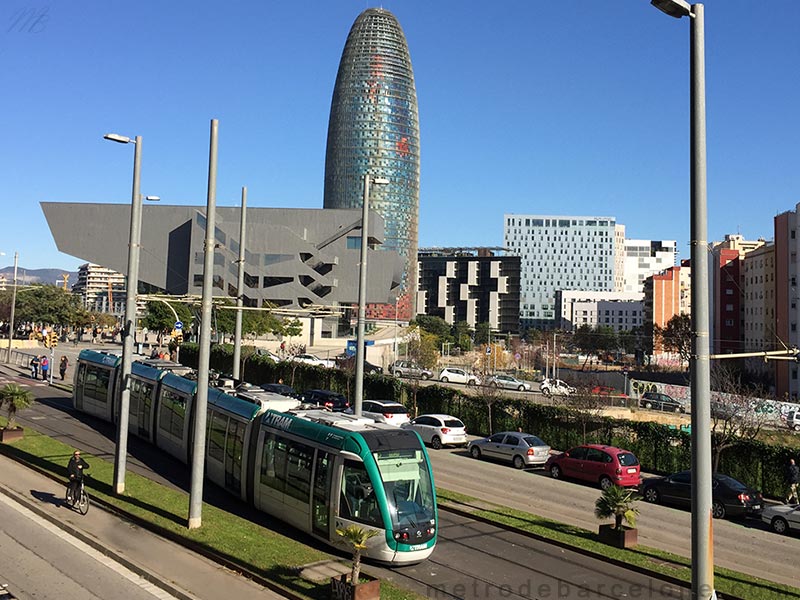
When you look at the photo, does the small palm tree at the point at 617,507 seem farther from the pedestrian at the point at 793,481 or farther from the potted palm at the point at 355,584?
the pedestrian at the point at 793,481

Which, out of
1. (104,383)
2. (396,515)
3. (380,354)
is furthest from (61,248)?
(396,515)

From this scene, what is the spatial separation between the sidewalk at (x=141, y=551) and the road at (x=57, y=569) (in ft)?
0.63

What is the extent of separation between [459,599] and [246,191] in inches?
877

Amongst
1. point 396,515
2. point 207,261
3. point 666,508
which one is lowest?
point 666,508

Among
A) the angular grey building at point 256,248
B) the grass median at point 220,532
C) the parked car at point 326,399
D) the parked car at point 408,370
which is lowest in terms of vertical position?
the grass median at point 220,532

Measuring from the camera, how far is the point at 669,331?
401ft

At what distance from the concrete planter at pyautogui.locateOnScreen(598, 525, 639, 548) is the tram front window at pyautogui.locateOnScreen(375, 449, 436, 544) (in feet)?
17.8

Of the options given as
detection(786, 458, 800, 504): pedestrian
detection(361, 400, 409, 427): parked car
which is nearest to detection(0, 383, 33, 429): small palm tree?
detection(361, 400, 409, 427): parked car

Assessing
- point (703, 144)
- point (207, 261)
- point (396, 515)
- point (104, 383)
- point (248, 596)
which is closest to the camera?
point (703, 144)

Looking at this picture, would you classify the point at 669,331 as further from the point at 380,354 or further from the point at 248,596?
the point at 248,596

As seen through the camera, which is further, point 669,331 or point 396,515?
point 669,331

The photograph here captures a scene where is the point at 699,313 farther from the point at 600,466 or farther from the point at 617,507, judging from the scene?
the point at 600,466

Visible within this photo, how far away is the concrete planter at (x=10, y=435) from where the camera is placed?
26.1 meters

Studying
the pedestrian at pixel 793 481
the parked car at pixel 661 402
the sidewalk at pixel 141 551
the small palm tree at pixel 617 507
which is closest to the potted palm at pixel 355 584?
the sidewalk at pixel 141 551
